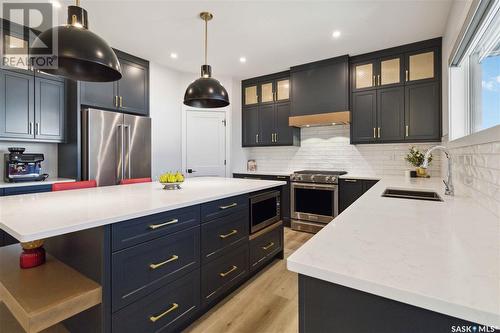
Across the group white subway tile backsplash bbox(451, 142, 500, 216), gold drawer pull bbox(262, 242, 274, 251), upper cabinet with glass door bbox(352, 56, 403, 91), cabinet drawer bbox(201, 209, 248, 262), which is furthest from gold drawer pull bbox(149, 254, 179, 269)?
upper cabinet with glass door bbox(352, 56, 403, 91)

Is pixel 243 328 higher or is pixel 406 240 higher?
pixel 406 240

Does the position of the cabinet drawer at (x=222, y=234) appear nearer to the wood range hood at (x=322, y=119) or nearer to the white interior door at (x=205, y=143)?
the wood range hood at (x=322, y=119)

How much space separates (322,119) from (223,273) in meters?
2.91

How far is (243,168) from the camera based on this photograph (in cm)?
521

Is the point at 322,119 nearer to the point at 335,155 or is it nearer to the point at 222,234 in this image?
the point at 335,155

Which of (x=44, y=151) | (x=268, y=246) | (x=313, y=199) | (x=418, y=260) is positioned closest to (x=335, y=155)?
(x=313, y=199)

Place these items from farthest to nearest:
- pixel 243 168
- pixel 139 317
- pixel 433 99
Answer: pixel 243 168, pixel 433 99, pixel 139 317

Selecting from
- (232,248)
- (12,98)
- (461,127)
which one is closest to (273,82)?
(461,127)

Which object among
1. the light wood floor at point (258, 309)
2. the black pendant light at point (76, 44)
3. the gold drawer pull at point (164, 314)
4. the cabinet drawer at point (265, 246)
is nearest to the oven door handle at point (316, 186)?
the cabinet drawer at point (265, 246)

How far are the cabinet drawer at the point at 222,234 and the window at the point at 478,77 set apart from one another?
5.89 ft

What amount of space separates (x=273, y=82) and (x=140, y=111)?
2.44 metres

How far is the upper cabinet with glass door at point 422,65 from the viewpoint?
3.23 meters

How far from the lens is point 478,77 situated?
1.93 meters

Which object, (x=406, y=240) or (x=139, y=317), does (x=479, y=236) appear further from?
(x=139, y=317)
